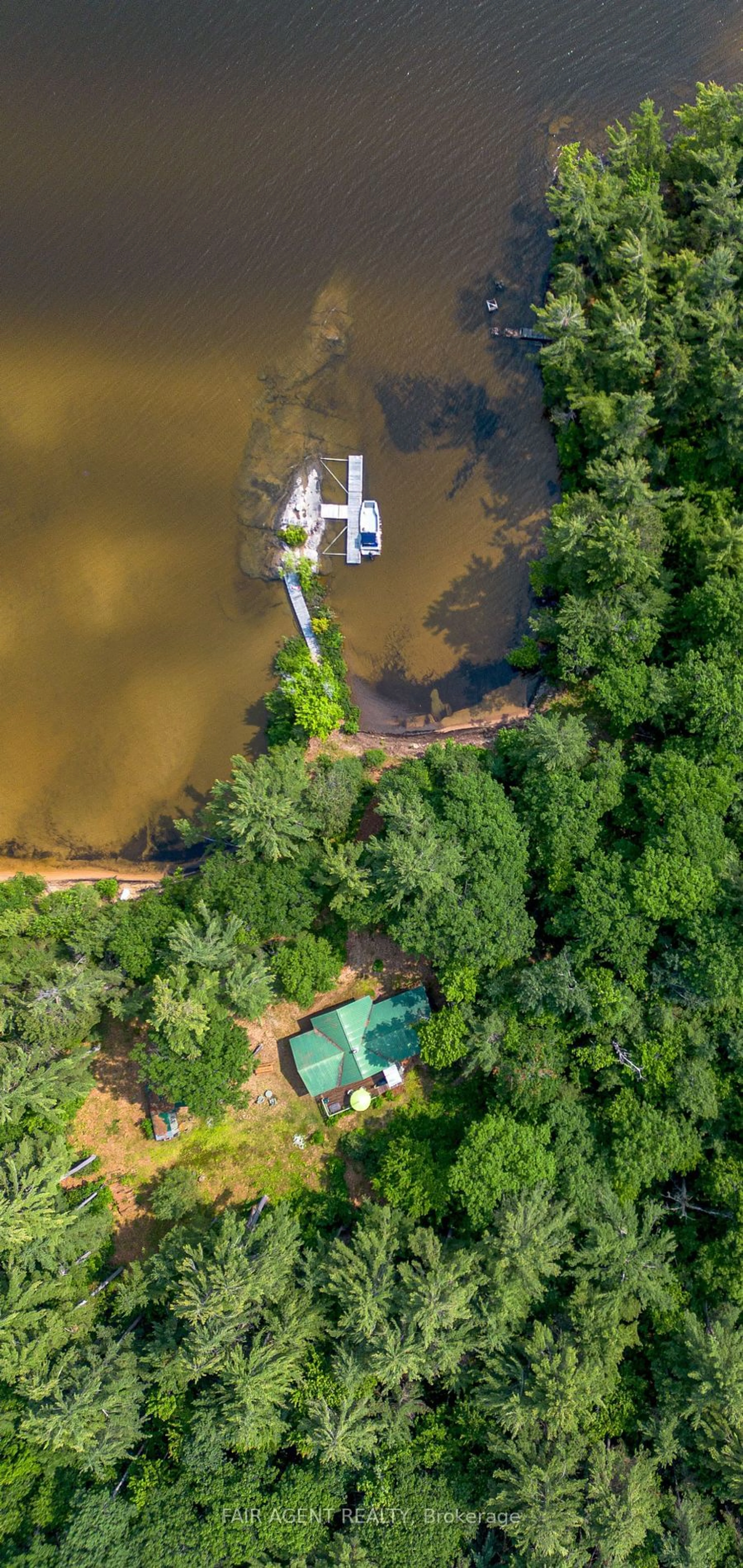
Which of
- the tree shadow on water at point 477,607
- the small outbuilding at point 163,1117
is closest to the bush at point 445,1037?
the small outbuilding at point 163,1117

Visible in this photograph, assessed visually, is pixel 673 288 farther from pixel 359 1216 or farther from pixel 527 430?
pixel 359 1216

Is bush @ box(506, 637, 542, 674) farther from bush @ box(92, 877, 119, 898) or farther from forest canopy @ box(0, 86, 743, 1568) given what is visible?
bush @ box(92, 877, 119, 898)

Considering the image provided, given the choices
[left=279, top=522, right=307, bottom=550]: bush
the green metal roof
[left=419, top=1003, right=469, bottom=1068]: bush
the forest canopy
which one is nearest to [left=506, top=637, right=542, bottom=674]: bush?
the forest canopy

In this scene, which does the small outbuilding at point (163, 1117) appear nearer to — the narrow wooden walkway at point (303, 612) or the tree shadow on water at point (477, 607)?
the narrow wooden walkway at point (303, 612)

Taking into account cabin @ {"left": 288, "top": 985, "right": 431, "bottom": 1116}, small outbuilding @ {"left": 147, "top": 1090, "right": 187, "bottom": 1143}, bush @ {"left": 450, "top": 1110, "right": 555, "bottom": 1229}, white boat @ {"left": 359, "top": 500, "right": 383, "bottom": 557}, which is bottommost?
bush @ {"left": 450, "top": 1110, "right": 555, "bottom": 1229}

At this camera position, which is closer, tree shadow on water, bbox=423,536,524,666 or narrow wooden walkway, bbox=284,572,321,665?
tree shadow on water, bbox=423,536,524,666

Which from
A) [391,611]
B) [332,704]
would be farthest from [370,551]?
[332,704]
